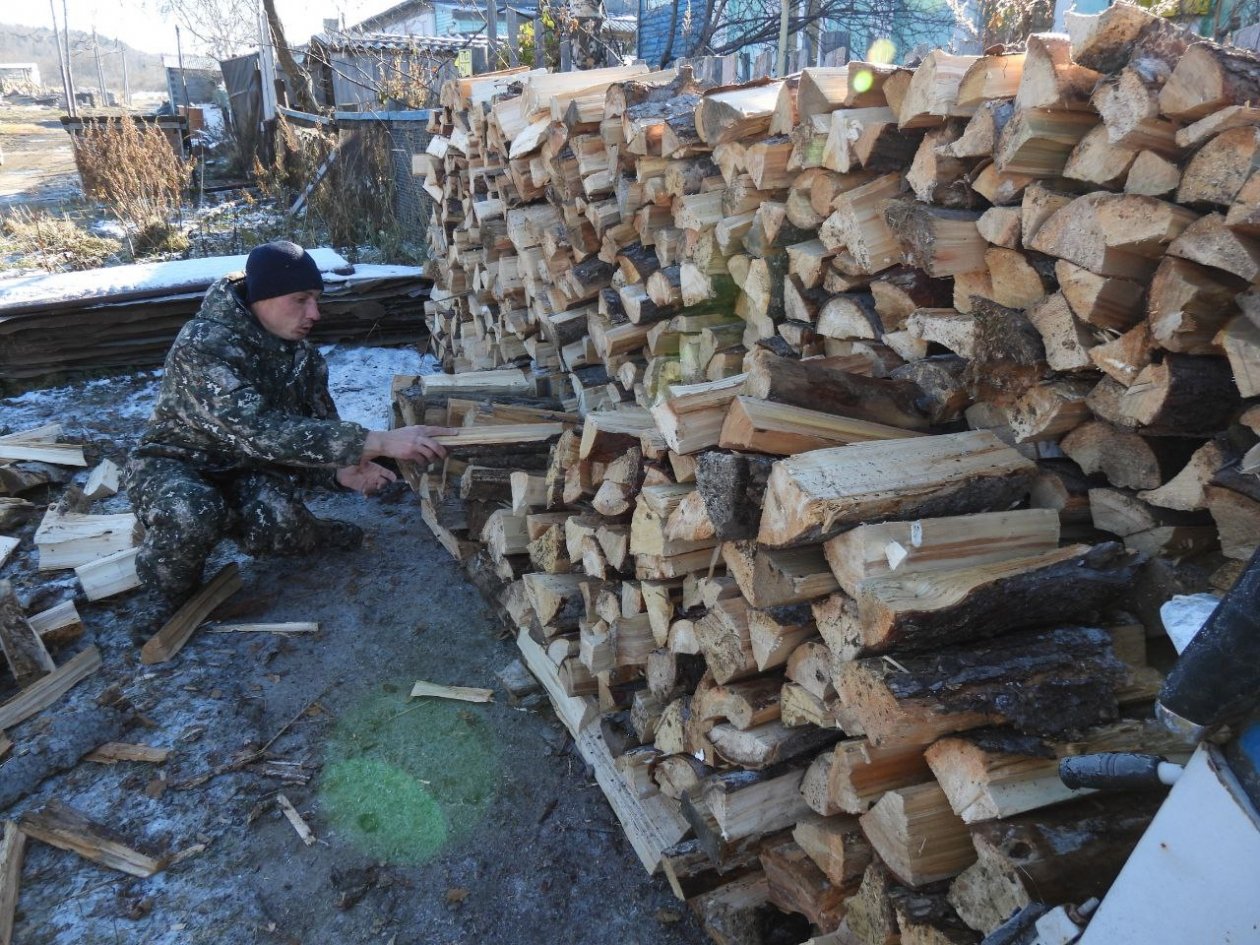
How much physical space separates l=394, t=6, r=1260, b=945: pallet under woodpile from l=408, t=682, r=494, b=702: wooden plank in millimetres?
556

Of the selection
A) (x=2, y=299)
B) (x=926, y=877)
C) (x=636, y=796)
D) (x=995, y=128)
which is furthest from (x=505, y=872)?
(x=2, y=299)

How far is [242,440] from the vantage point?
12.8 feet

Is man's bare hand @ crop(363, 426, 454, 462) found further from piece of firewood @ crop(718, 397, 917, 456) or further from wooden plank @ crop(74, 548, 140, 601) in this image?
piece of firewood @ crop(718, 397, 917, 456)

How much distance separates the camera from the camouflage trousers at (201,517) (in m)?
3.85

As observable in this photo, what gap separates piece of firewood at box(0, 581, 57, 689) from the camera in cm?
347

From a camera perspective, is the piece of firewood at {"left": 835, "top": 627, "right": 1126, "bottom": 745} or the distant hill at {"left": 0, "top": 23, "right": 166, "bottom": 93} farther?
the distant hill at {"left": 0, "top": 23, "right": 166, "bottom": 93}

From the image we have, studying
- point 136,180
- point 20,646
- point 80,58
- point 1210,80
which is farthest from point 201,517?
point 80,58

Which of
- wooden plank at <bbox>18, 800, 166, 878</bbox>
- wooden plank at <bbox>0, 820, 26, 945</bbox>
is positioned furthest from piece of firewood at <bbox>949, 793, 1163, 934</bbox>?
wooden plank at <bbox>0, 820, 26, 945</bbox>

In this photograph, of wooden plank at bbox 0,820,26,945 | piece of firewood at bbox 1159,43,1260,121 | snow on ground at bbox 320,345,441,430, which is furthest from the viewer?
snow on ground at bbox 320,345,441,430

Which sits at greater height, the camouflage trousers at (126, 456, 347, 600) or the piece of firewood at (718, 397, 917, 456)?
the piece of firewood at (718, 397, 917, 456)

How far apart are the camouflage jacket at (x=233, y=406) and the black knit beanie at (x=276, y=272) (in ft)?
0.55

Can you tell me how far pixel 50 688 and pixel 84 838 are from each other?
951 mm

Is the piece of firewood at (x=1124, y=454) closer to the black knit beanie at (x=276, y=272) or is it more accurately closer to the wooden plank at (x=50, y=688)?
the black knit beanie at (x=276, y=272)

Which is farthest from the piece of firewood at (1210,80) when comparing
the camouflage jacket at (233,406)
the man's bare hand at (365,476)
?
the man's bare hand at (365,476)
